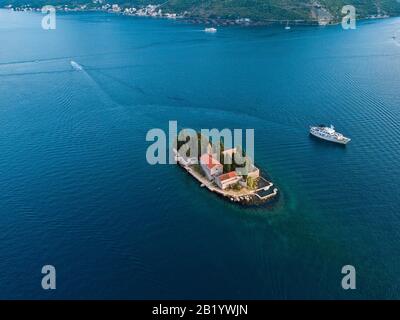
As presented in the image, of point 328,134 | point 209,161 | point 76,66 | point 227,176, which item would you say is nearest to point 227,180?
point 227,176

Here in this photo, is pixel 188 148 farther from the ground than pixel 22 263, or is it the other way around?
pixel 188 148

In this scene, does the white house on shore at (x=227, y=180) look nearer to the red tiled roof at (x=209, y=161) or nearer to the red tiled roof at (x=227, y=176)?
the red tiled roof at (x=227, y=176)

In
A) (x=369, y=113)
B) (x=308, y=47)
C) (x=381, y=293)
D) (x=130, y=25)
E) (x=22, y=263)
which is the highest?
(x=130, y=25)

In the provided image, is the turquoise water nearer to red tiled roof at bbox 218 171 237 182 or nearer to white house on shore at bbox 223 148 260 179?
red tiled roof at bbox 218 171 237 182

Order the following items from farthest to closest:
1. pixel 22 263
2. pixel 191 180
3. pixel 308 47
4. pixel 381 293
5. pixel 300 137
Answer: pixel 308 47 < pixel 300 137 < pixel 191 180 < pixel 22 263 < pixel 381 293

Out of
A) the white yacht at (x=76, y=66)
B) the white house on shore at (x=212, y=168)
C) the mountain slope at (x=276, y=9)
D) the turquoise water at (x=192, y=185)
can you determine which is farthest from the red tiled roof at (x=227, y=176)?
the mountain slope at (x=276, y=9)

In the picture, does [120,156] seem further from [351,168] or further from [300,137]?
[351,168]

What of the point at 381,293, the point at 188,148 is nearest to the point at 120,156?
the point at 188,148
